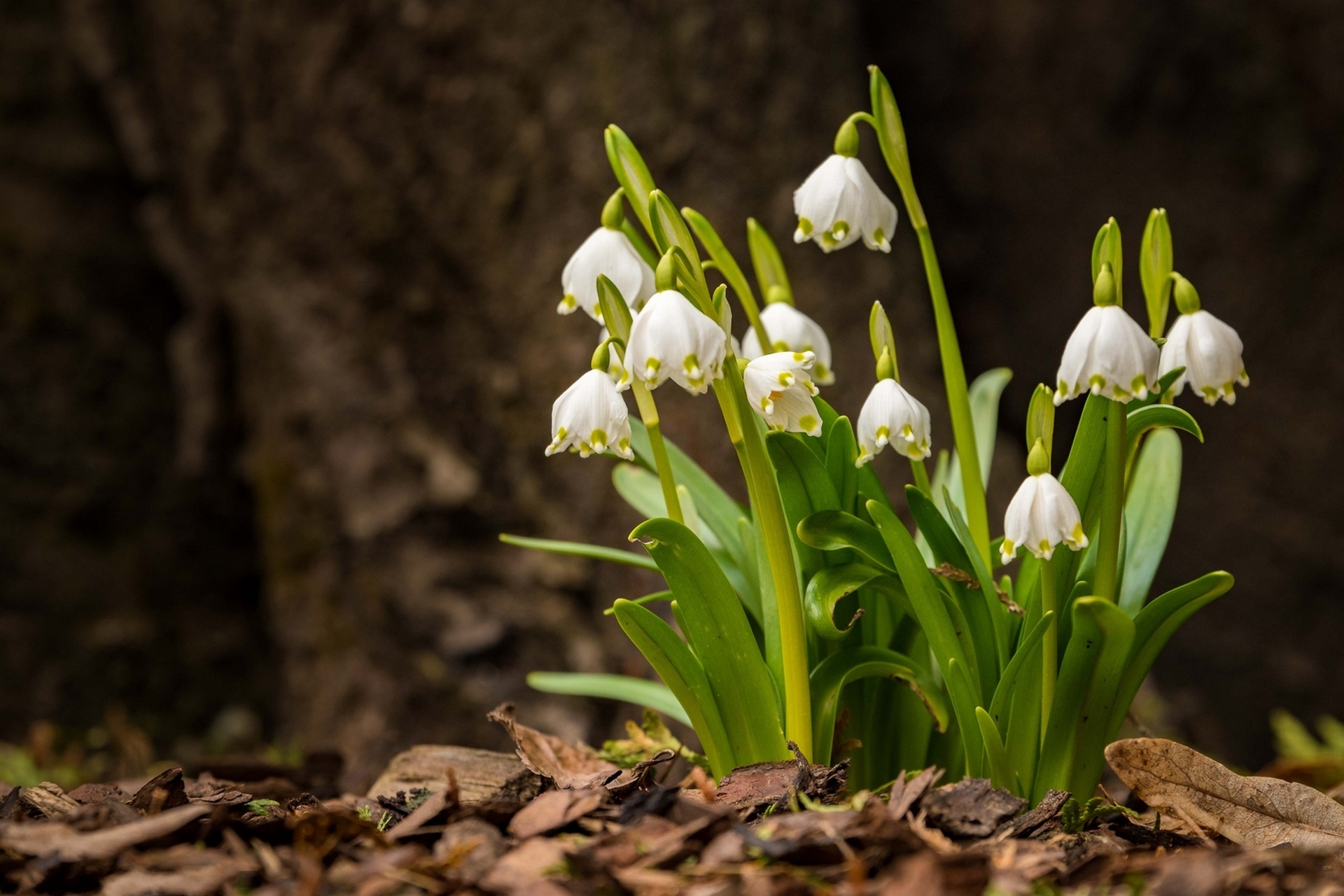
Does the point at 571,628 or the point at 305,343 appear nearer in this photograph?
the point at 571,628

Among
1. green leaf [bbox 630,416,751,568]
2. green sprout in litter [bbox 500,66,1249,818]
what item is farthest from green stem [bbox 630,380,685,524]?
green leaf [bbox 630,416,751,568]

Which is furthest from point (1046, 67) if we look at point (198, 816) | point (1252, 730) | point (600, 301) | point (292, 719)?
A: point (292, 719)

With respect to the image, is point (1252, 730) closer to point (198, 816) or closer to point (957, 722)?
point (957, 722)

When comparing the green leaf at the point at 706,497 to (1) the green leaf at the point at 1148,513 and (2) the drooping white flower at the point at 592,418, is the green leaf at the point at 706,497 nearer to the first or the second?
(2) the drooping white flower at the point at 592,418

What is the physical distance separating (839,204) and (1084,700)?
0.68 metres

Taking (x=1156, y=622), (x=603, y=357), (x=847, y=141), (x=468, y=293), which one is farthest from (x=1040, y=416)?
(x=468, y=293)

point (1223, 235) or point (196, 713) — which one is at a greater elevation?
point (1223, 235)

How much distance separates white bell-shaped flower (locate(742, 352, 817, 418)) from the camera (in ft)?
3.26

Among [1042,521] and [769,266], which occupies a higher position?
[769,266]

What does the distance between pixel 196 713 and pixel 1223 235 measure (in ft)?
11.1

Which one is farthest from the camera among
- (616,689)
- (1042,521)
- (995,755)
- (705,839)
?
(616,689)

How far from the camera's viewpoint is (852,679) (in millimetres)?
1169

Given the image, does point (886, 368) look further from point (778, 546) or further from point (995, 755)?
point (995, 755)

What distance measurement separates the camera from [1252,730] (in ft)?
9.08
